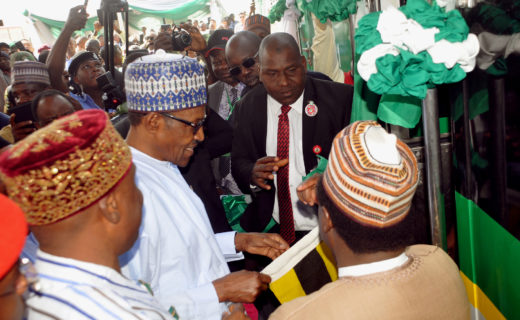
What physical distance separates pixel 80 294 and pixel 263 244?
1315mm

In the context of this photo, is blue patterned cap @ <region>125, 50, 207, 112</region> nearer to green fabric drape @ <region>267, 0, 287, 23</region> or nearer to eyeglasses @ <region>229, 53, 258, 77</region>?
eyeglasses @ <region>229, 53, 258, 77</region>

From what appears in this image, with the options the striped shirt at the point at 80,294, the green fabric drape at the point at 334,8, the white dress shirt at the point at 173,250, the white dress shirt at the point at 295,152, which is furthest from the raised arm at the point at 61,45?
the striped shirt at the point at 80,294

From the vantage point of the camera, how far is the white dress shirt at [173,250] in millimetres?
1817

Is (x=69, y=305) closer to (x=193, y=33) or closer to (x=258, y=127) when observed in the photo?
(x=258, y=127)

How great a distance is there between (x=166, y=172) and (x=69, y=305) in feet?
3.51

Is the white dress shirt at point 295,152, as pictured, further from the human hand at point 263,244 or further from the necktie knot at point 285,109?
the human hand at point 263,244

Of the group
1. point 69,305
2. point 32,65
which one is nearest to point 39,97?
point 32,65

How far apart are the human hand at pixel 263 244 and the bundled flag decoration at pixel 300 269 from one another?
0.23 meters

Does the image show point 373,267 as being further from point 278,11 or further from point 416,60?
point 278,11

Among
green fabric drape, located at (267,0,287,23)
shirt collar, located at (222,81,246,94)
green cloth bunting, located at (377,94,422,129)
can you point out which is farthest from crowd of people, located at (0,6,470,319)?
green fabric drape, located at (267,0,287,23)

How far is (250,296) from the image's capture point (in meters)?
1.88

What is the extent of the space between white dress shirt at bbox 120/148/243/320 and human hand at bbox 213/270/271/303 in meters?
0.04

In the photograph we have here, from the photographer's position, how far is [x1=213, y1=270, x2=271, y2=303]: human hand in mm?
1878

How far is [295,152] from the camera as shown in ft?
11.1
